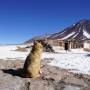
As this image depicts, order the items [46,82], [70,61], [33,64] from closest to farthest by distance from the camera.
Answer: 1. [46,82]
2. [33,64]
3. [70,61]

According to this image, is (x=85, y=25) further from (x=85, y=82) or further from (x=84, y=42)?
(x=85, y=82)

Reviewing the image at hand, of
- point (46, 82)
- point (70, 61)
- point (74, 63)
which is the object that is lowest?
point (46, 82)

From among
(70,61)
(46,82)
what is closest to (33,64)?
(46,82)

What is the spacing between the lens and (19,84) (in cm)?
1059

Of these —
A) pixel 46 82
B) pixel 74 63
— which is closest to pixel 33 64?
pixel 46 82

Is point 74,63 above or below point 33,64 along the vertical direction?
above

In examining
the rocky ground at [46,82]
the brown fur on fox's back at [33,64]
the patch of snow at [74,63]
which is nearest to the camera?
the rocky ground at [46,82]

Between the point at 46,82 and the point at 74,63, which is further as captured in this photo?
the point at 74,63

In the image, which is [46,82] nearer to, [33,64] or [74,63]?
[33,64]

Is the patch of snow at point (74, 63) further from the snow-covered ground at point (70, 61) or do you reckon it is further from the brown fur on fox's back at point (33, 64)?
the brown fur on fox's back at point (33, 64)

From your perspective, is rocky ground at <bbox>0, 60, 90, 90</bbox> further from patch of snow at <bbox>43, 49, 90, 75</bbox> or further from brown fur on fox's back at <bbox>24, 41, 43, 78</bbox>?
patch of snow at <bbox>43, 49, 90, 75</bbox>

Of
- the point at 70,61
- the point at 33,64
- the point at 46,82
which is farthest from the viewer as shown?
the point at 70,61

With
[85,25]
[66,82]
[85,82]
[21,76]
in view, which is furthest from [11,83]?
[85,25]

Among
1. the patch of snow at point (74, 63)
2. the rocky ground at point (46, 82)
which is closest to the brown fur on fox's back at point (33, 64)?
the rocky ground at point (46, 82)
